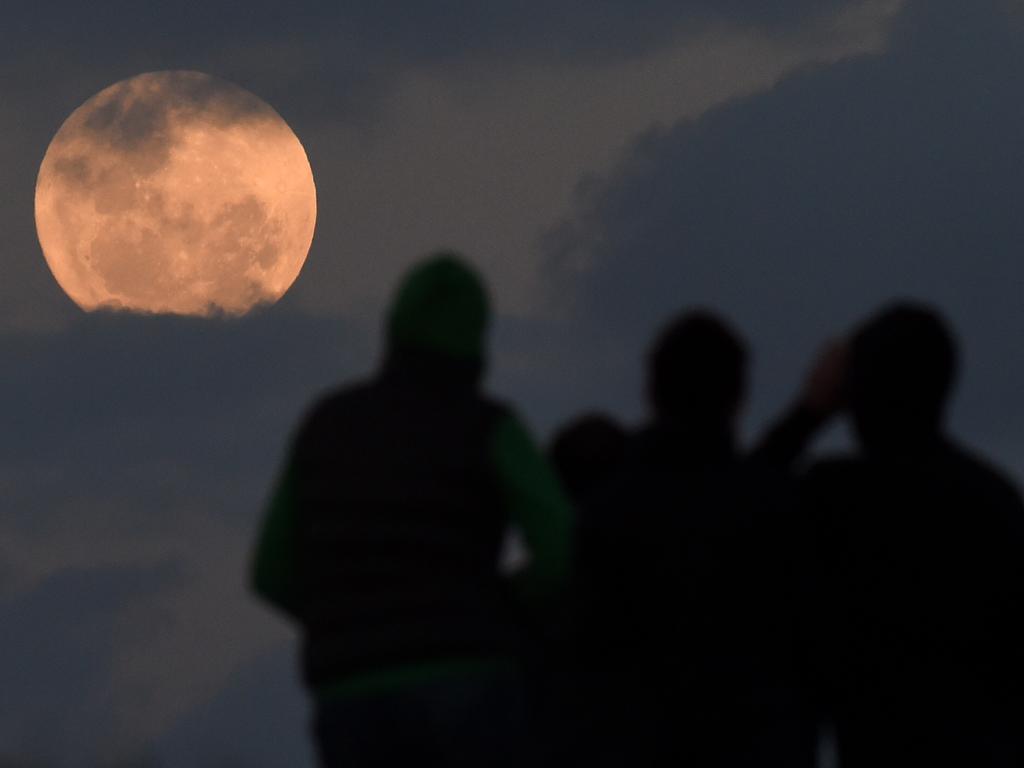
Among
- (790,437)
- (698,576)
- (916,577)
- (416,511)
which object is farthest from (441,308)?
(916,577)

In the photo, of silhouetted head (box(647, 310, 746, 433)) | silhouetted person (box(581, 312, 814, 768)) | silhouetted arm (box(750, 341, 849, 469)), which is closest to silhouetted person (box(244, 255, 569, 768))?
silhouetted person (box(581, 312, 814, 768))

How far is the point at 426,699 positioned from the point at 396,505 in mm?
569

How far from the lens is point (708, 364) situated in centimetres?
520

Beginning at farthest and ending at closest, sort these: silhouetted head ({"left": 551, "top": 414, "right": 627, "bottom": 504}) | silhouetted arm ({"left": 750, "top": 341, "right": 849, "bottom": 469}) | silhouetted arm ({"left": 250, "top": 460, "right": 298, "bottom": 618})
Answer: silhouetted head ({"left": 551, "top": 414, "right": 627, "bottom": 504}) < silhouetted arm ({"left": 750, "top": 341, "right": 849, "bottom": 469}) < silhouetted arm ({"left": 250, "top": 460, "right": 298, "bottom": 618})

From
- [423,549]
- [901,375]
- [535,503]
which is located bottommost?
[423,549]

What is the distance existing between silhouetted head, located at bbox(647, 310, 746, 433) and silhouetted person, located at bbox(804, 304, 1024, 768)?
1.50ft

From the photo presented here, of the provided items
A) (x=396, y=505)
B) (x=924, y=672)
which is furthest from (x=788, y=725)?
(x=396, y=505)

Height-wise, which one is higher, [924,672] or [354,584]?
[354,584]

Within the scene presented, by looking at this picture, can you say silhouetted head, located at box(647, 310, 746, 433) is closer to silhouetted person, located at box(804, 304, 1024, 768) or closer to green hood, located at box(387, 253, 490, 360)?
silhouetted person, located at box(804, 304, 1024, 768)

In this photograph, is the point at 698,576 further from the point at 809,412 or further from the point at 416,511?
the point at 416,511

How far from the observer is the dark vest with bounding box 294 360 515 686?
492 centimetres

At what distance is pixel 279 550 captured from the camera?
5270 mm

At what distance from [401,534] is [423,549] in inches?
3.2

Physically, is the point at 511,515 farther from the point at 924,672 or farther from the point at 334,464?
the point at 924,672
